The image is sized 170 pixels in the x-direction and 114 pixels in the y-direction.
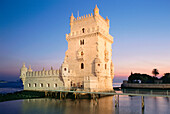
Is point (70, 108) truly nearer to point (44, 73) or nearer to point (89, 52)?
point (89, 52)

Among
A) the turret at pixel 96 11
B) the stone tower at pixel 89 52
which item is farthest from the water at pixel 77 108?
the turret at pixel 96 11

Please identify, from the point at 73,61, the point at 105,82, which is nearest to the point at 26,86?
the point at 73,61

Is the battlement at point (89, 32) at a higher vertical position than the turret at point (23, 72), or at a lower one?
higher

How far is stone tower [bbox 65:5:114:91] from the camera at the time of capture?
34562 mm

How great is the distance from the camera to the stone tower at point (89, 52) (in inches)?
1361

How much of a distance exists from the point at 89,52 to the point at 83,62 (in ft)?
9.32

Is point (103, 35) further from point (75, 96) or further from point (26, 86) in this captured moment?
point (26, 86)

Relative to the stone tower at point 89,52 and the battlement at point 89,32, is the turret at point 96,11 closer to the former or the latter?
the stone tower at point 89,52

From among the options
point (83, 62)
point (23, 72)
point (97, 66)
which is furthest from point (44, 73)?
point (97, 66)

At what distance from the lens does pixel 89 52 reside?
35844 millimetres

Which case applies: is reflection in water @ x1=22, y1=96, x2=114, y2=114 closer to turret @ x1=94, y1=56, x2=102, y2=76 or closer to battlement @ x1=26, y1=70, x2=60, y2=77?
turret @ x1=94, y1=56, x2=102, y2=76

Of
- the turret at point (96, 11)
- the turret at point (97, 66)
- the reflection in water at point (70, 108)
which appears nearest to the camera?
the reflection in water at point (70, 108)

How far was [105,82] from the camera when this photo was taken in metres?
37.2

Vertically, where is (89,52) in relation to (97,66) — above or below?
above
